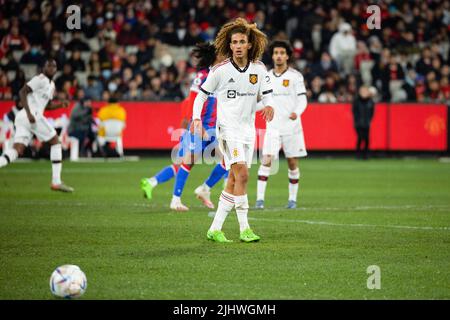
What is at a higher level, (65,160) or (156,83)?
(156,83)

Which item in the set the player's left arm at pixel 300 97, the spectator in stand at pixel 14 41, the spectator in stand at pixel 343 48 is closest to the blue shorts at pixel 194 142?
the player's left arm at pixel 300 97

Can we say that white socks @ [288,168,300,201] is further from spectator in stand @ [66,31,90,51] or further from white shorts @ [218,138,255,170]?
spectator in stand @ [66,31,90,51]

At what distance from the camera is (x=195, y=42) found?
99.4 ft

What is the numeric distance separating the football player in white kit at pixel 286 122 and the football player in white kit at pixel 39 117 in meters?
3.95

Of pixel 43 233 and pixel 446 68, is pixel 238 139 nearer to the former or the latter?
pixel 43 233

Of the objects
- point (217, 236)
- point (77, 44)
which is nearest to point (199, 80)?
point (217, 236)

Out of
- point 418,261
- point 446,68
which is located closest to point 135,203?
point 418,261

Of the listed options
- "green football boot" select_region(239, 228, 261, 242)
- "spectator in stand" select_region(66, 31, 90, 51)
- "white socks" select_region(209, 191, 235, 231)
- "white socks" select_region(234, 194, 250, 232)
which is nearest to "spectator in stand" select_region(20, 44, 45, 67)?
"spectator in stand" select_region(66, 31, 90, 51)

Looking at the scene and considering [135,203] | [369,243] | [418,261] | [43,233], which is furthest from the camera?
[135,203]

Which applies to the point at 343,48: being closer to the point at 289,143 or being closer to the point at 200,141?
the point at 289,143

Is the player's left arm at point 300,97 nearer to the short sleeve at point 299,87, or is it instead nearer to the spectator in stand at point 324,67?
the short sleeve at point 299,87

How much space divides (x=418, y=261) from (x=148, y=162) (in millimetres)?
17739

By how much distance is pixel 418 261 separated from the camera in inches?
371

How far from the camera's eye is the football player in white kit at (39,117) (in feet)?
56.3
